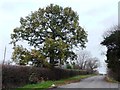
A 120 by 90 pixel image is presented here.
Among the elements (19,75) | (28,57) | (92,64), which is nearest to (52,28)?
(28,57)

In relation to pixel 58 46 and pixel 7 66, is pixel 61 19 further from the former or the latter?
pixel 7 66

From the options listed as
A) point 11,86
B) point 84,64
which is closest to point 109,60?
point 11,86

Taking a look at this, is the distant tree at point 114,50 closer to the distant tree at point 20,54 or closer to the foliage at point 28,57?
the foliage at point 28,57

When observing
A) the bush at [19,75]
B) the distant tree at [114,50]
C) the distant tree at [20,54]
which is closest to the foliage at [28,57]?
the distant tree at [20,54]

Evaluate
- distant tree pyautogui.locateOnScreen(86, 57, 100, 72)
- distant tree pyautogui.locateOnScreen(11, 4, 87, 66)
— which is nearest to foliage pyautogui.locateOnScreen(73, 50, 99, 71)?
distant tree pyautogui.locateOnScreen(86, 57, 100, 72)

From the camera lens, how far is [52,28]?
58.6 meters

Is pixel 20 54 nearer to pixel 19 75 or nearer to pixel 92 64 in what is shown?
pixel 19 75

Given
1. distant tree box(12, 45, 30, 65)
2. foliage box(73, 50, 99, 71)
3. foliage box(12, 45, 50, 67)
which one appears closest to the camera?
foliage box(12, 45, 50, 67)

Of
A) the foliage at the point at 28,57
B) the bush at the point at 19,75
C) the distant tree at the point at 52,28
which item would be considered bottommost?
the bush at the point at 19,75

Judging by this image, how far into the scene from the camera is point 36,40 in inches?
2338

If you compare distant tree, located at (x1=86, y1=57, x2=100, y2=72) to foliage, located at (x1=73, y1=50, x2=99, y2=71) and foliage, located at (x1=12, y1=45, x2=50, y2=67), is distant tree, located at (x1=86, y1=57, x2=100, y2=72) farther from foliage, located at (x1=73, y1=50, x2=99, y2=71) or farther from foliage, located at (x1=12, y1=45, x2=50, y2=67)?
foliage, located at (x1=12, y1=45, x2=50, y2=67)

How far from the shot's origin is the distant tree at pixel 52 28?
58.0 metres

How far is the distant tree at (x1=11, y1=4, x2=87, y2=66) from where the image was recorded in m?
58.0

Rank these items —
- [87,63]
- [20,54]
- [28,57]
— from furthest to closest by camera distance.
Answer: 1. [87,63]
2. [20,54]
3. [28,57]
